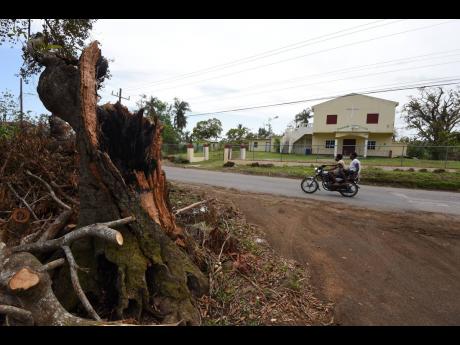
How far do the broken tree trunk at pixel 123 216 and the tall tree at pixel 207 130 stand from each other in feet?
178

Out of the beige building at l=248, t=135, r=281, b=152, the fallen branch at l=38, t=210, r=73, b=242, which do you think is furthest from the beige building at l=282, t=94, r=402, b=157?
the fallen branch at l=38, t=210, r=73, b=242

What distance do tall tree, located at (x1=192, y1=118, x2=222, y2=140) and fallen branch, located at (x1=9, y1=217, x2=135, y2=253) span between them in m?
54.8

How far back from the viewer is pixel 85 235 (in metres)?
2.74

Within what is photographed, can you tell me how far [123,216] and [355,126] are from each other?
113 ft

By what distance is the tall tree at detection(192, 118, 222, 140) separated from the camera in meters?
57.2

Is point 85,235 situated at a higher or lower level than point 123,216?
lower

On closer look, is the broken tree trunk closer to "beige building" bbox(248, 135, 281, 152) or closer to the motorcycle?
the motorcycle

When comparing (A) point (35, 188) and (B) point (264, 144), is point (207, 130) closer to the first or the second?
(B) point (264, 144)

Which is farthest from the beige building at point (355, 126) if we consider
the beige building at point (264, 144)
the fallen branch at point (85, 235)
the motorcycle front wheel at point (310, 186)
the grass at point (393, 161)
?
the fallen branch at point (85, 235)

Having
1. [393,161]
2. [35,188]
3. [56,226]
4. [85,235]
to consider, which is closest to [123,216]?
[85,235]

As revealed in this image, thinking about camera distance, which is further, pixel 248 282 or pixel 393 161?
pixel 393 161

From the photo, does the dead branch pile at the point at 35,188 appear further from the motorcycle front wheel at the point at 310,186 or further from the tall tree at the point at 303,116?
the tall tree at the point at 303,116
